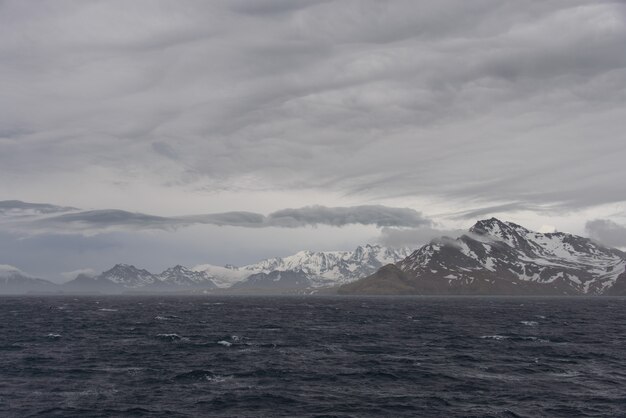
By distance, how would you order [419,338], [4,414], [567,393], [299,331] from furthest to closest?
[299,331] < [419,338] < [567,393] < [4,414]

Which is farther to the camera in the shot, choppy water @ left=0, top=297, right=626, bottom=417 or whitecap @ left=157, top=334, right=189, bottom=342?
whitecap @ left=157, top=334, right=189, bottom=342

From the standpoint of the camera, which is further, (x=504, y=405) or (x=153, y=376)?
(x=153, y=376)

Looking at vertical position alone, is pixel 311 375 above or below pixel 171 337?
above

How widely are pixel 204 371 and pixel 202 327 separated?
229ft

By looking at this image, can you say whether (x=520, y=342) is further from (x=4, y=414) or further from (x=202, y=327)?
(x=4, y=414)

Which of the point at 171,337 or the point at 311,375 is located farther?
the point at 171,337

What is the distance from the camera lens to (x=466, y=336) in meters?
112

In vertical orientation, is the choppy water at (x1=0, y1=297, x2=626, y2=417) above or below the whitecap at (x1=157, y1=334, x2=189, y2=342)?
above

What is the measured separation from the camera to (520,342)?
99625 millimetres

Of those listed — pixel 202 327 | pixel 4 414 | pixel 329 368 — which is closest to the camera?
pixel 4 414

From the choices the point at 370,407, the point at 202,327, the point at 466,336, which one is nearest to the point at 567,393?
the point at 370,407

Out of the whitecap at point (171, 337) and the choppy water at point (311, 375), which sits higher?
the choppy water at point (311, 375)

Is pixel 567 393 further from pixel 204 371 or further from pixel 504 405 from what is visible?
pixel 204 371

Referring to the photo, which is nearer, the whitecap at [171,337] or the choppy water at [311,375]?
the choppy water at [311,375]
